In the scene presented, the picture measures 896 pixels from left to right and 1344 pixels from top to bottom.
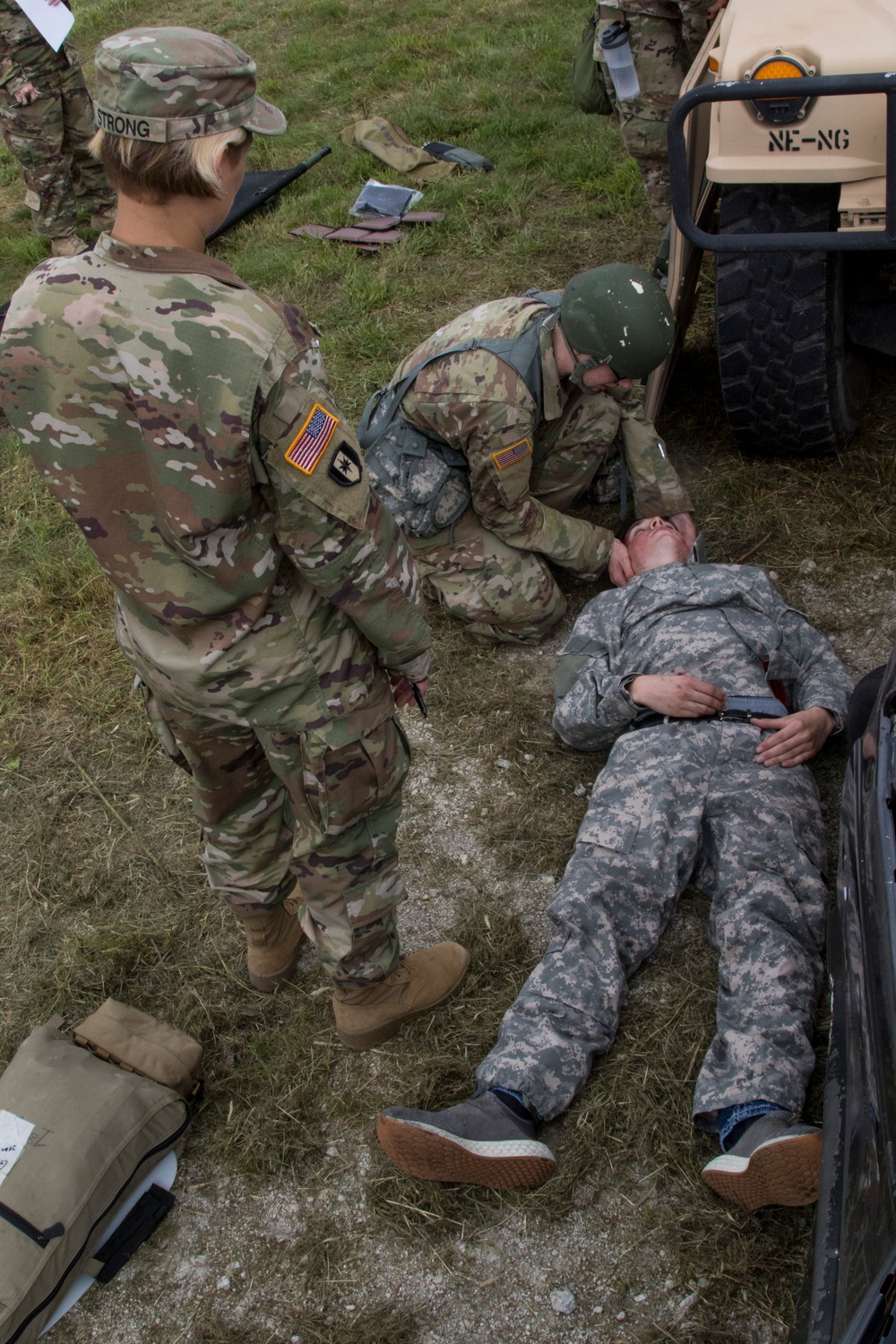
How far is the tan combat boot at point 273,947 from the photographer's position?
2.85 m

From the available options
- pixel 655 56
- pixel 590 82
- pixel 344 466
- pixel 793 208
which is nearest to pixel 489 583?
pixel 793 208

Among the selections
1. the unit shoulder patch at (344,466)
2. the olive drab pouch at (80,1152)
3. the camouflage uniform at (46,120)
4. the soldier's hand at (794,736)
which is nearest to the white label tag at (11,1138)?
the olive drab pouch at (80,1152)

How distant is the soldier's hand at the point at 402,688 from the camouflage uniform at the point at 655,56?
3.46 meters

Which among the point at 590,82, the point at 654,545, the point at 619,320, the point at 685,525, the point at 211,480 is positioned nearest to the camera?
the point at 211,480

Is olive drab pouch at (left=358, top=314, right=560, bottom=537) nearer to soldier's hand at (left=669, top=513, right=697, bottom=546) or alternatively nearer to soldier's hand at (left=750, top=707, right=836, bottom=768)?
soldier's hand at (left=669, top=513, right=697, bottom=546)

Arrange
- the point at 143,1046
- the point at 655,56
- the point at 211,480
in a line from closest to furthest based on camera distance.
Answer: the point at 211,480 → the point at 143,1046 → the point at 655,56

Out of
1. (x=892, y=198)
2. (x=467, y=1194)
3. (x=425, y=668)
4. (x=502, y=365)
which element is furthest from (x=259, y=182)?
(x=467, y=1194)

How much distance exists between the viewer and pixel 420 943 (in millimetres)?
3035

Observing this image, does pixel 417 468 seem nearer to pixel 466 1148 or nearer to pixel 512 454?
pixel 512 454

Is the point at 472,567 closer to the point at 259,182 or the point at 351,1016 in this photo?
the point at 351,1016

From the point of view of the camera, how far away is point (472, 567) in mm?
3914

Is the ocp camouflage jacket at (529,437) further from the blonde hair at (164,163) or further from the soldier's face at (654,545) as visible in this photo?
the blonde hair at (164,163)

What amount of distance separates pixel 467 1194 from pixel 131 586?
4.90 feet

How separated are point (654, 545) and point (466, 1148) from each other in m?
2.11
